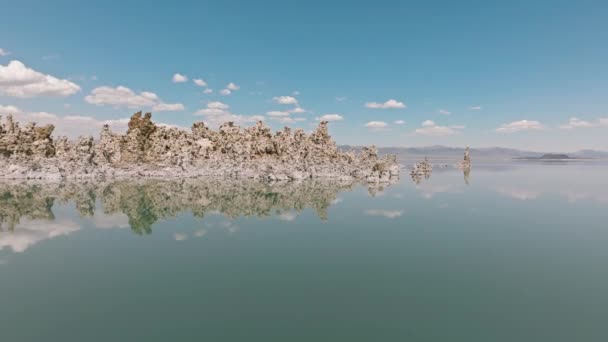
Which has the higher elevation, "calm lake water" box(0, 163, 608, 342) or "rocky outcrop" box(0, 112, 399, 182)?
"rocky outcrop" box(0, 112, 399, 182)

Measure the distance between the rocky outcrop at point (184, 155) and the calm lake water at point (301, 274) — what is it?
46665mm

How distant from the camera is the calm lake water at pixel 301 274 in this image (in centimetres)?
1367

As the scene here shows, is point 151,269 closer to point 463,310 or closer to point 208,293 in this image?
point 208,293

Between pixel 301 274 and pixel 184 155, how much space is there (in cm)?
8489

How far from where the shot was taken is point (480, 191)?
6569 centimetres

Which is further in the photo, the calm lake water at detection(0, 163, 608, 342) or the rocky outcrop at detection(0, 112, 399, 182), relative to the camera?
the rocky outcrop at detection(0, 112, 399, 182)

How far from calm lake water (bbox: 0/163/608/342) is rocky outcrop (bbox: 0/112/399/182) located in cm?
4666

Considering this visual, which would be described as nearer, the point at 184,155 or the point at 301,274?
the point at 301,274

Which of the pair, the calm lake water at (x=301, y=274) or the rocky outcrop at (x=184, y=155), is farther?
the rocky outcrop at (x=184, y=155)

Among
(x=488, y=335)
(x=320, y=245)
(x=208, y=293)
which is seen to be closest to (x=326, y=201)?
(x=320, y=245)

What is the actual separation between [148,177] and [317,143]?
55894mm

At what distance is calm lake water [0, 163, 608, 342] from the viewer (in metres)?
13.7

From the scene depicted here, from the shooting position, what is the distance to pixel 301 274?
20219mm

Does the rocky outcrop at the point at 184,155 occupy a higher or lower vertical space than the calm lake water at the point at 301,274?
higher
